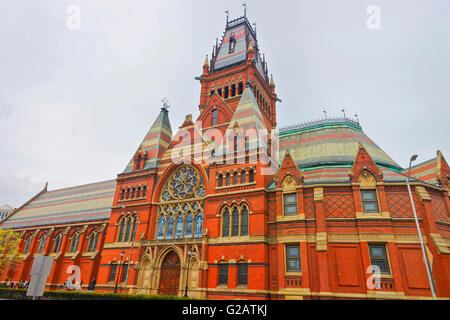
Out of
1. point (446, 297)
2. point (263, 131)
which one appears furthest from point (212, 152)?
point (446, 297)

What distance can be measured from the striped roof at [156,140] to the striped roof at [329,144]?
1672 cm

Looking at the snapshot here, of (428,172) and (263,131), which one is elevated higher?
(263,131)

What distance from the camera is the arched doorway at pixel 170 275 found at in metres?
28.8

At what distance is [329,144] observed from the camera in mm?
32000

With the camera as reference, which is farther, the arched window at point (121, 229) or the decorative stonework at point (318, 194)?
the arched window at point (121, 229)

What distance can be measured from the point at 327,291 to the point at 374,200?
8850 mm

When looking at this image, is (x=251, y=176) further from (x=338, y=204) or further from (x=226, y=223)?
(x=338, y=204)

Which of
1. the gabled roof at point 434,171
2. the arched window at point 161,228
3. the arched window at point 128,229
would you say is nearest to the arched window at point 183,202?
the arched window at point 161,228

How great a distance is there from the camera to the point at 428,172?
89.2 feet

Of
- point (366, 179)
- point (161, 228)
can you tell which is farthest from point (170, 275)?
point (366, 179)

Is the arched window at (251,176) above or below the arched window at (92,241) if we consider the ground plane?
above

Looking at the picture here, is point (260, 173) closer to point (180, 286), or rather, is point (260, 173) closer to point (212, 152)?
point (212, 152)

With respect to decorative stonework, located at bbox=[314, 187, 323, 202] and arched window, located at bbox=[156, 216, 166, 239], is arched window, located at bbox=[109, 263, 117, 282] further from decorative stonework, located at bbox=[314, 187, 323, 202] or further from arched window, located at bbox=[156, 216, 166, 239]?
decorative stonework, located at bbox=[314, 187, 323, 202]

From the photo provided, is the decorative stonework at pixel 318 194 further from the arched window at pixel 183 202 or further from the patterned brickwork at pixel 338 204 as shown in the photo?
the arched window at pixel 183 202
